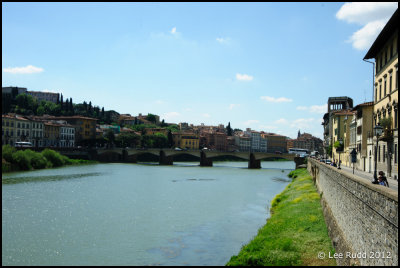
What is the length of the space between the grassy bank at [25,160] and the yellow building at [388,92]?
45.4 meters

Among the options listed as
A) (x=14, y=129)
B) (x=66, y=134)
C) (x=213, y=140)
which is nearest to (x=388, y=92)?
(x=14, y=129)

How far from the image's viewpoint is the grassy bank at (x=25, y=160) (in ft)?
172

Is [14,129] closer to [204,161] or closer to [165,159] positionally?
[165,159]

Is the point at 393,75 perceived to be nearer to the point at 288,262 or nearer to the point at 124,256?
the point at 288,262

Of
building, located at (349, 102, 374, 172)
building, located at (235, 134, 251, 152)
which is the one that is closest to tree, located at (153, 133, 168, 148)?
building, located at (235, 134, 251, 152)

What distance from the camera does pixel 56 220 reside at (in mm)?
22625

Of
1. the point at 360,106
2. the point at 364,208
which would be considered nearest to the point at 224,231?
the point at 364,208

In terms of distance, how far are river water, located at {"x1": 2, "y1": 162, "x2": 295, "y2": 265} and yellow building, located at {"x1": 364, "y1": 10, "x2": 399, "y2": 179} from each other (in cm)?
920

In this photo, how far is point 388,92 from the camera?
2592cm

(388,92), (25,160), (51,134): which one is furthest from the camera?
(51,134)

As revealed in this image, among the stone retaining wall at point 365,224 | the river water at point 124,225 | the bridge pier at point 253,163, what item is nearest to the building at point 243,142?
the bridge pier at point 253,163

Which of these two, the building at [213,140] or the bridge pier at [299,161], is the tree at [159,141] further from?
the bridge pier at [299,161]

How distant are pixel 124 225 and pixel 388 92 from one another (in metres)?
19.6

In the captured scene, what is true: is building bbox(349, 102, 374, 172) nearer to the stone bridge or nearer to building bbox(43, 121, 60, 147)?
the stone bridge
